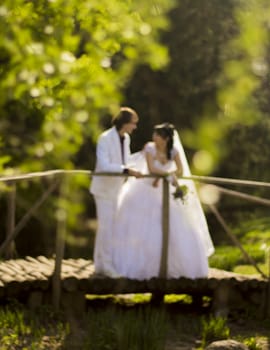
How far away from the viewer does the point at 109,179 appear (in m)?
8.10

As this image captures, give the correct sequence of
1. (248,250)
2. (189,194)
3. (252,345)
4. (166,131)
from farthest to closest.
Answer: (248,250), (189,194), (166,131), (252,345)

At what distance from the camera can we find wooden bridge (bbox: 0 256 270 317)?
7820 millimetres

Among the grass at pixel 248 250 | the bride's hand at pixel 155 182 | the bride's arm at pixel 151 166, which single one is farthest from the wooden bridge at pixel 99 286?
the grass at pixel 248 250

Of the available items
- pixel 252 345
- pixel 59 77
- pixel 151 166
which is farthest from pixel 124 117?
pixel 59 77

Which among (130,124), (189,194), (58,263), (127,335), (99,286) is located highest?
(130,124)

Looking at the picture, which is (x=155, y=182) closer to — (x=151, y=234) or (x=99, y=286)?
(x=151, y=234)

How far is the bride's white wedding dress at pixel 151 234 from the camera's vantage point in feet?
27.3

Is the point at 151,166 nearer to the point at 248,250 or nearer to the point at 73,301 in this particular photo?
the point at 73,301

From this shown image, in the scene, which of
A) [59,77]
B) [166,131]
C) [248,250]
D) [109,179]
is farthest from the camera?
[248,250]

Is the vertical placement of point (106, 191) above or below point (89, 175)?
below

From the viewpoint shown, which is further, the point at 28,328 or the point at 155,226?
the point at 155,226

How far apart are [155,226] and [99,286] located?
894 millimetres

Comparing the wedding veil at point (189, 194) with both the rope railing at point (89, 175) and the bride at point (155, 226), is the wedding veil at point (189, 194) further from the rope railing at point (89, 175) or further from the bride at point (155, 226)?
the rope railing at point (89, 175)

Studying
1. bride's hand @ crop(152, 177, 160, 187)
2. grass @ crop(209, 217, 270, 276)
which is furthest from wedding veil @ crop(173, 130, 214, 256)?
grass @ crop(209, 217, 270, 276)
